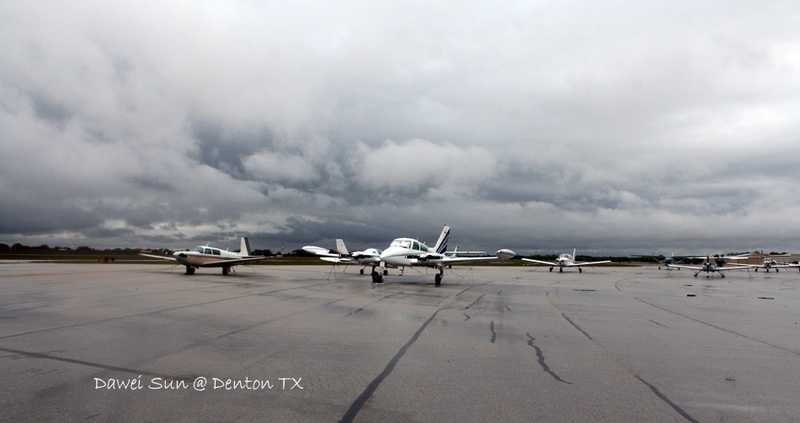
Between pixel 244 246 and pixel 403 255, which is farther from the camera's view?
pixel 244 246

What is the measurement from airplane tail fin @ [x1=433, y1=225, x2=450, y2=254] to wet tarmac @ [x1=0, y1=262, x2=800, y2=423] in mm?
23251

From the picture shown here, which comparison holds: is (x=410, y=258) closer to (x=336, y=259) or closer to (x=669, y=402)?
(x=336, y=259)

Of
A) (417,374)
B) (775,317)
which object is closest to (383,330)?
(417,374)

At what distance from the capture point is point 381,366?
7590 millimetres

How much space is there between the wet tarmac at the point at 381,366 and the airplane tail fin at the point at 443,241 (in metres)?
23.3

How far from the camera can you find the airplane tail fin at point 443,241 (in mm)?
38406

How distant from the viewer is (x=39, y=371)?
677cm

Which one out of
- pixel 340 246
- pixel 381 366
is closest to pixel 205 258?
pixel 340 246

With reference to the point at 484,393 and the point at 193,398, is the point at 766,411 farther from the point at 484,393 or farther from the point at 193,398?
the point at 193,398

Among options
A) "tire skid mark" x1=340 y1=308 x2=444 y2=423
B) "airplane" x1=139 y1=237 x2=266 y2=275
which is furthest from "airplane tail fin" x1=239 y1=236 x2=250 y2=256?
"tire skid mark" x1=340 y1=308 x2=444 y2=423

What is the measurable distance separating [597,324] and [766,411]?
7.91 metres

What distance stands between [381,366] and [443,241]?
102 ft

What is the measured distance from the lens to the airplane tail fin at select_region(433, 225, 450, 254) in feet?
126

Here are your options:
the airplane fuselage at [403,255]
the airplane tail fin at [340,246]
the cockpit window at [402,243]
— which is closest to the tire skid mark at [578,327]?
the airplane fuselage at [403,255]
